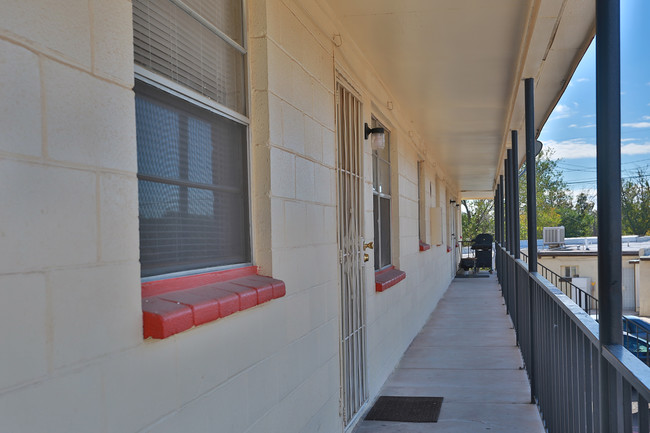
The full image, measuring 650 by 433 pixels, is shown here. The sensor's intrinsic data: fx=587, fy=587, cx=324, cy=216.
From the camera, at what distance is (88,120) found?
53.6 inches

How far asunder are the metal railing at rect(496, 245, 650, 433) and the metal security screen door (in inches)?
47.2

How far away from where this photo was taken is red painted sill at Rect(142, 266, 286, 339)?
5.09ft

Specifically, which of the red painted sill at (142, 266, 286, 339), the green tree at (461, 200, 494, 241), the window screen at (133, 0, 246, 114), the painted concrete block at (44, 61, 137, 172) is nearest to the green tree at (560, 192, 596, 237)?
the red painted sill at (142, 266, 286, 339)

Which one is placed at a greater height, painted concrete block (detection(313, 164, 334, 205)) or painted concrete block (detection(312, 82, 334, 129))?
painted concrete block (detection(312, 82, 334, 129))

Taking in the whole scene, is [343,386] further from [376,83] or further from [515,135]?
[515,135]

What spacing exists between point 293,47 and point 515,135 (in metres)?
4.52

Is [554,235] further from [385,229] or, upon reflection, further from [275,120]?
[275,120]

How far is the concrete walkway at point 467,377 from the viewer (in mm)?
3984

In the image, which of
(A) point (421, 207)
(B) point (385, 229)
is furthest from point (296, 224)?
(A) point (421, 207)

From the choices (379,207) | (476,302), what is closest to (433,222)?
(476,302)

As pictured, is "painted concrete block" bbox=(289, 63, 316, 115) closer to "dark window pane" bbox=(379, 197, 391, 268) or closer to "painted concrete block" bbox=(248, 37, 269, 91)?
"painted concrete block" bbox=(248, 37, 269, 91)

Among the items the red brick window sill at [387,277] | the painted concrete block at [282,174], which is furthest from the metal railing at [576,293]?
the painted concrete block at [282,174]

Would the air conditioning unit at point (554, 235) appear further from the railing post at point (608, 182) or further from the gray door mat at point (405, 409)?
the railing post at point (608, 182)

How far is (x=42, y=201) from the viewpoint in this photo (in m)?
1.21
